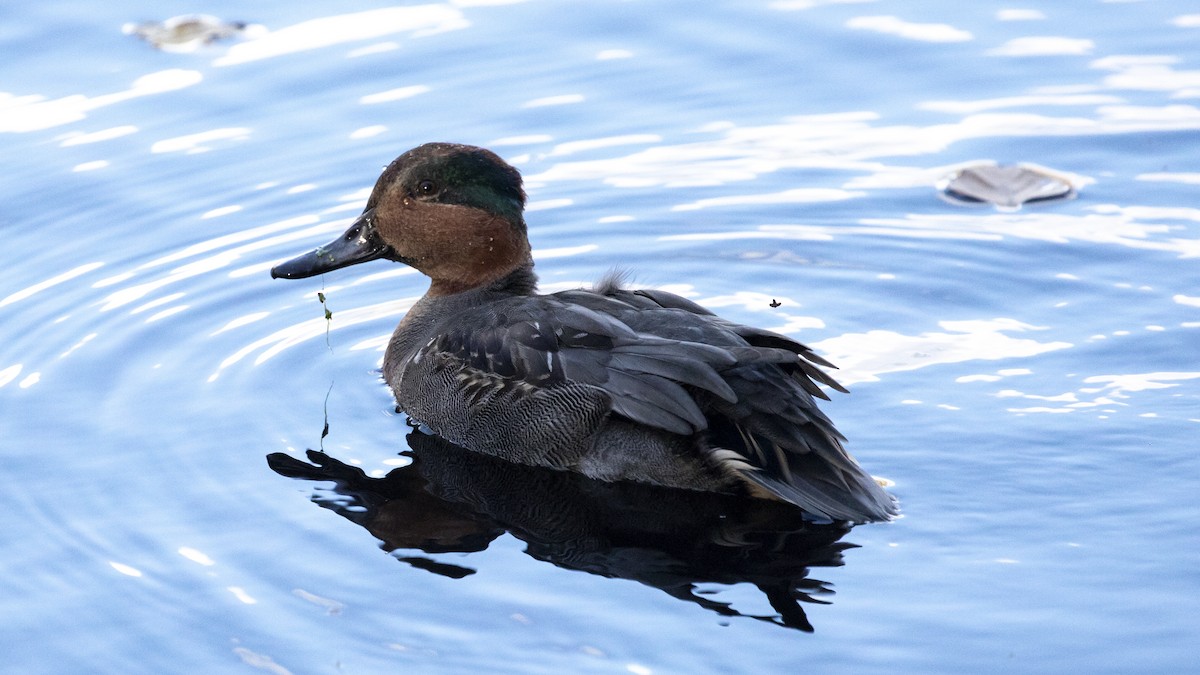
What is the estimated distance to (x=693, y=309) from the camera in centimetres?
820

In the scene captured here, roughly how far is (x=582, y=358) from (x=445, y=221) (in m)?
1.49

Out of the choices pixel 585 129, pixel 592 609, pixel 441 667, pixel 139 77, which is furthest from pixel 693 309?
pixel 139 77

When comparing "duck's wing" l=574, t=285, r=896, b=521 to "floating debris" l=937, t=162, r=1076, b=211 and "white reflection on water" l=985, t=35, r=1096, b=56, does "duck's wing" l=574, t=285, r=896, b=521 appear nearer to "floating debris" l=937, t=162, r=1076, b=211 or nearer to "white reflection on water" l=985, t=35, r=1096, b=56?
"floating debris" l=937, t=162, r=1076, b=211

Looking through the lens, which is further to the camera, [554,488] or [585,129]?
[585,129]

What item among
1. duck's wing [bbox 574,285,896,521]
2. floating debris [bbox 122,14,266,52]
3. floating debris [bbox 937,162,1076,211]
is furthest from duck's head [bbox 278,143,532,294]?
floating debris [bbox 122,14,266,52]

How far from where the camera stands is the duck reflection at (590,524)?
23.1 feet

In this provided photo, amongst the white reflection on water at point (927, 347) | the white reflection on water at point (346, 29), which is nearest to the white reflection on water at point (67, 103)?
the white reflection on water at point (346, 29)

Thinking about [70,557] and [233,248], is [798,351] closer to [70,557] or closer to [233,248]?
[70,557]

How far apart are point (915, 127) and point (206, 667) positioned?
6.87m

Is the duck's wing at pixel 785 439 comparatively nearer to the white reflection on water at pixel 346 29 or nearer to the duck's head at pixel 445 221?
the duck's head at pixel 445 221

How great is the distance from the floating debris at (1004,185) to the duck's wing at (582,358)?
367cm

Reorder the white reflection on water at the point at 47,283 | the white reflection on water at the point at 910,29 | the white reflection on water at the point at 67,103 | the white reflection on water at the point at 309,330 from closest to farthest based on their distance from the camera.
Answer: the white reflection on water at the point at 309,330, the white reflection on water at the point at 47,283, the white reflection on water at the point at 67,103, the white reflection on water at the point at 910,29

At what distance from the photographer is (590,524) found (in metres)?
7.57

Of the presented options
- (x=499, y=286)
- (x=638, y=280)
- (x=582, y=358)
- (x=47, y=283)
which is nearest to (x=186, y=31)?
(x=47, y=283)
